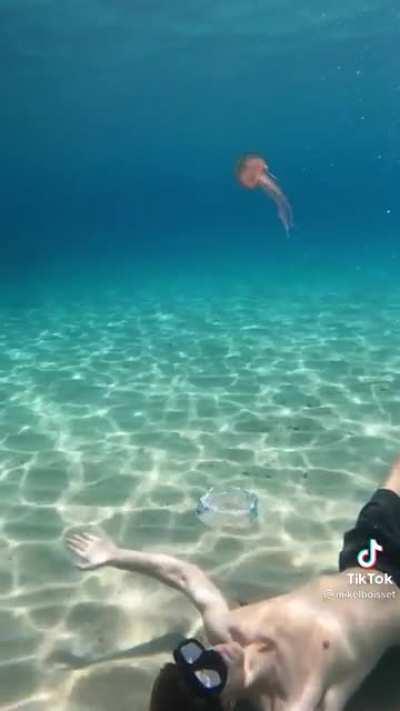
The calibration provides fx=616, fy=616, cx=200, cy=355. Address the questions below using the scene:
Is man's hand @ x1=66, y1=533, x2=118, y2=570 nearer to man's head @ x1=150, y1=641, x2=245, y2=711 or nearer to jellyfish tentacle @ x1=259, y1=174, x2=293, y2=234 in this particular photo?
man's head @ x1=150, y1=641, x2=245, y2=711

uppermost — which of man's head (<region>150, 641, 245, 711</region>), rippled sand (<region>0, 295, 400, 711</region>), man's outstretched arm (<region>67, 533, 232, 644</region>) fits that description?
man's head (<region>150, 641, 245, 711</region>)

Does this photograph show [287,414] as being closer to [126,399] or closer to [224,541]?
[126,399]

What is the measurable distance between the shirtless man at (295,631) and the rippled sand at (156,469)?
0.72 meters

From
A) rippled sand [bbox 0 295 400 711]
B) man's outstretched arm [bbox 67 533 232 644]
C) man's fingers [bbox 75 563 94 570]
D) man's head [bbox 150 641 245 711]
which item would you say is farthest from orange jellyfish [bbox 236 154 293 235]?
man's head [bbox 150 641 245 711]

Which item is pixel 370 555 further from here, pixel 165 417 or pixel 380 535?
pixel 165 417

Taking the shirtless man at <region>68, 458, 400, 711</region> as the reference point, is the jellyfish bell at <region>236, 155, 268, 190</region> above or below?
above

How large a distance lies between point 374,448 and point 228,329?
8216 mm

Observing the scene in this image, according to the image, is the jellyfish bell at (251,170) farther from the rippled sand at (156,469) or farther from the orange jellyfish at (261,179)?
the rippled sand at (156,469)

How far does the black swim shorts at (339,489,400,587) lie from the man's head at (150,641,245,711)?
4.79 feet

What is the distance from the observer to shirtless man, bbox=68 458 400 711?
2609mm

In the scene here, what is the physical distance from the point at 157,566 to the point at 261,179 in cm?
475

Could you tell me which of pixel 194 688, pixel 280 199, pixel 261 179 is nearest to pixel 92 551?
pixel 194 688

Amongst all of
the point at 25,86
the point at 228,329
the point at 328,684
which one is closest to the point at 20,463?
the point at 328,684

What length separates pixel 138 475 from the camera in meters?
6.99
